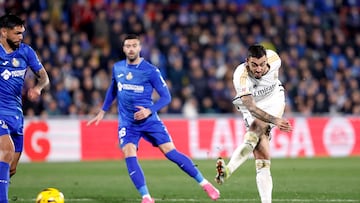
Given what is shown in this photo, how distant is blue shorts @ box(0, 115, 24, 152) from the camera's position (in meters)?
9.76

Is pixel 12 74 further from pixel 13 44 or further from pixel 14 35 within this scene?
pixel 14 35

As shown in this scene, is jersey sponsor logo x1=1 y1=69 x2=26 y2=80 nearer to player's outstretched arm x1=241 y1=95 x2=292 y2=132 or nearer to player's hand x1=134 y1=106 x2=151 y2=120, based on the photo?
player's hand x1=134 y1=106 x2=151 y2=120

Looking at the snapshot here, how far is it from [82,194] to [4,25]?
3657mm

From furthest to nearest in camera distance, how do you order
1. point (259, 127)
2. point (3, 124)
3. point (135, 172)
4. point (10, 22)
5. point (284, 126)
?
point (135, 172)
point (259, 127)
point (10, 22)
point (3, 124)
point (284, 126)

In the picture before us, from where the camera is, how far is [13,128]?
32.6ft

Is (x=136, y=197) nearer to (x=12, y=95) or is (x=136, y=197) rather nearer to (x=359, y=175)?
(x=12, y=95)

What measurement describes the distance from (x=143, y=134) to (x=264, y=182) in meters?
1.93

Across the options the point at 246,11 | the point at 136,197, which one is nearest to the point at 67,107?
the point at 246,11

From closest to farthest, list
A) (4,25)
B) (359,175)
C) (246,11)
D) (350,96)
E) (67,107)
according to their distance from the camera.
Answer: (4,25) < (359,175) < (67,107) < (350,96) < (246,11)

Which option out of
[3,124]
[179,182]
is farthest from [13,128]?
[179,182]

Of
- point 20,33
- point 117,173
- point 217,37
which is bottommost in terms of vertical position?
point 117,173

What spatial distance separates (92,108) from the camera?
20.8 m

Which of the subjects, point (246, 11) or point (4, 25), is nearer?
point (4, 25)

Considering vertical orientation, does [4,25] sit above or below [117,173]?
above
